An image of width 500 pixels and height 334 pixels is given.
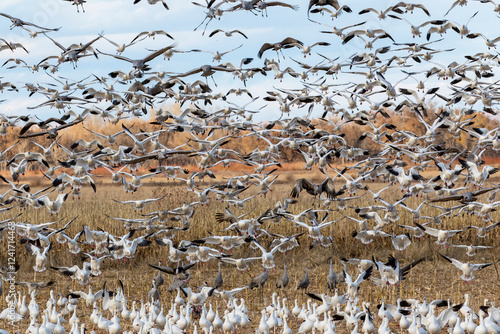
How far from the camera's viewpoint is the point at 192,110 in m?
14.9

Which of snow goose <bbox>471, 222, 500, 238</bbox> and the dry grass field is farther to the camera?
the dry grass field

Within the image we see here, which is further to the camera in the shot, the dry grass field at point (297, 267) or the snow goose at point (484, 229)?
the dry grass field at point (297, 267)

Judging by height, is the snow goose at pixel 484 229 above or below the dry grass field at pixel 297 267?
above

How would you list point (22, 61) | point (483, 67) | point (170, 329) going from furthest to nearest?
point (22, 61)
point (483, 67)
point (170, 329)

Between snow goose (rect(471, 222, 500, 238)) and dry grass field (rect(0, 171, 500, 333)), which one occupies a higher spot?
snow goose (rect(471, 222, 500, 238))

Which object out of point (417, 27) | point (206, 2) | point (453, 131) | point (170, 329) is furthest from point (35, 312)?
point (417, 27)

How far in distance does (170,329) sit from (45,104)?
8.59 m

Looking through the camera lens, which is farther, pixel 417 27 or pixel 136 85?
pixel 417 27

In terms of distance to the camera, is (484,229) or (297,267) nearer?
(484,229)

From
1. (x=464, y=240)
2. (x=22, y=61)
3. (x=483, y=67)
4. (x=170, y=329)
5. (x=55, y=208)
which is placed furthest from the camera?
(x=464, y=240)

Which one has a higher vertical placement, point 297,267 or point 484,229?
point 484,229

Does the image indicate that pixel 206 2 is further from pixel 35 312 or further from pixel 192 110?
pixel 35 312

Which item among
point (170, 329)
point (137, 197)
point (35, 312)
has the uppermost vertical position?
point (170, 329)

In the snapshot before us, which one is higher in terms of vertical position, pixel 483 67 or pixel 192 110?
pixel 483 67
